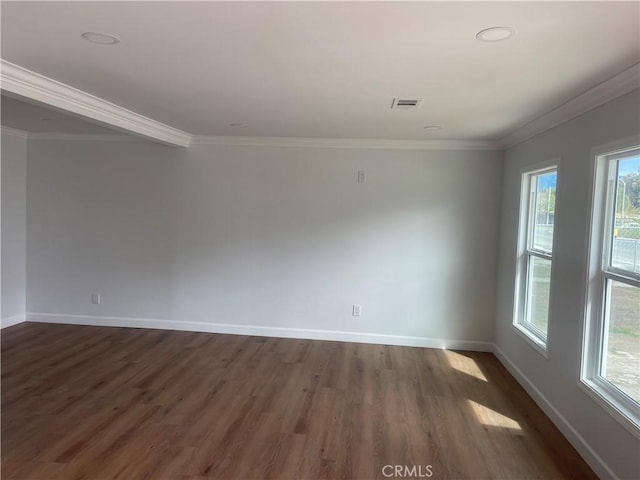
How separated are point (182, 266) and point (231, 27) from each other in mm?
3572

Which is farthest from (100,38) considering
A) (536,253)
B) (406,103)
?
(536,253)

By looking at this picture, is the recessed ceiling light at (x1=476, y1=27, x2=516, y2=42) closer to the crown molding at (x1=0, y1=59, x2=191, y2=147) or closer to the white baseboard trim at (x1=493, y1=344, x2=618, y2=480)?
the white baseboard trim at (x1=493, y1=344, x2=618, y2=480)

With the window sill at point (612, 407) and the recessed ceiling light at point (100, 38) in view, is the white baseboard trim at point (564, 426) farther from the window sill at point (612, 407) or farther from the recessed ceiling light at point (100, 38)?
the recessed ceiling light at point (100, 38)

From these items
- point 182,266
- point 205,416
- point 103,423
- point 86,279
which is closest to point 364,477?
point 205,416

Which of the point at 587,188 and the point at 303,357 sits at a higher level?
the point at 587,188

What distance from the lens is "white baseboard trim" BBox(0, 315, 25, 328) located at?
4.70 meters

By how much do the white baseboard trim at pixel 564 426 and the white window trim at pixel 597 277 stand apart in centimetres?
34

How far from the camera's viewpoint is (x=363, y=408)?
10.2 feet

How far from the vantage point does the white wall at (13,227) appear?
15.3 ft

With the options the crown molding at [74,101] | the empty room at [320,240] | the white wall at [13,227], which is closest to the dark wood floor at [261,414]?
the empty room at [320,240]

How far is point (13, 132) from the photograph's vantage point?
Result: 4668 mm

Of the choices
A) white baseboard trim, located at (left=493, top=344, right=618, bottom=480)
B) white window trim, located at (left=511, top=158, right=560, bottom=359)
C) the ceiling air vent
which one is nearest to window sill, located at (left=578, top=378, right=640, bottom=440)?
white baseboard trim, located at (left=493, top=344, right=618, bottom=480)

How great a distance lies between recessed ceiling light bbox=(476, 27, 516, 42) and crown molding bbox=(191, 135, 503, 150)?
2.64 m

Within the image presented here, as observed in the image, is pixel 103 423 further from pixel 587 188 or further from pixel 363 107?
pixel 587 188
